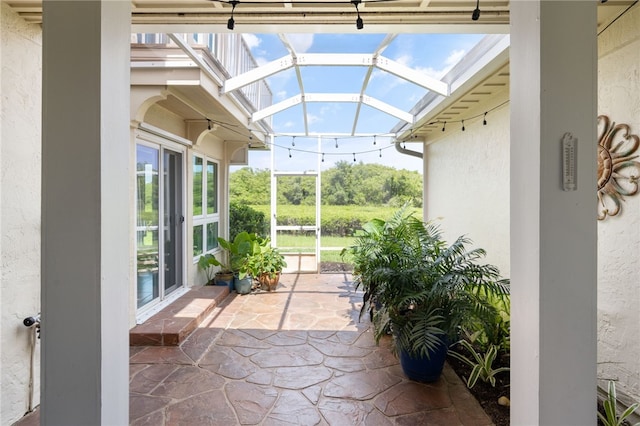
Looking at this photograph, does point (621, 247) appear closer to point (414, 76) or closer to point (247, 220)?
point (414, 76)

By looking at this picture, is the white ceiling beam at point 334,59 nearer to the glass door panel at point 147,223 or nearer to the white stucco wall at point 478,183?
the white stucco wall at point 478,183

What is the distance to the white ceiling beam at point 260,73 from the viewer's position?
123 inches

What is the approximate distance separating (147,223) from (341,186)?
152 inches

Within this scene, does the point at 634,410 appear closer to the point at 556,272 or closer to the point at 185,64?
the point at 556,272

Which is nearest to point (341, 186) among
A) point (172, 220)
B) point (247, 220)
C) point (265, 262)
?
point (247, 220)

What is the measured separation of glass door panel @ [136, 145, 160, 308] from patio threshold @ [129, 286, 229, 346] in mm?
325

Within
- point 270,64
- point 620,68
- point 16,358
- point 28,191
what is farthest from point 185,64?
point 620,68

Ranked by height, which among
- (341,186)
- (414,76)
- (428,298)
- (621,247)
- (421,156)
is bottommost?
(428,298)

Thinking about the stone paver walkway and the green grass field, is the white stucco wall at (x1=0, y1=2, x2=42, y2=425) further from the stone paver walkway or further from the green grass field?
the green grass field

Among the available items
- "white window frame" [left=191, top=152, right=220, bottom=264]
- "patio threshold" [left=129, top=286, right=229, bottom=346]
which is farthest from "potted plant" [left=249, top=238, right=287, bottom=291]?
"white window frame" [left=191, top=152, right=220, bottom=264]

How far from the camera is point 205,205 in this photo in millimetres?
5059

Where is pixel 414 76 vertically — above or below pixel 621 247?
above

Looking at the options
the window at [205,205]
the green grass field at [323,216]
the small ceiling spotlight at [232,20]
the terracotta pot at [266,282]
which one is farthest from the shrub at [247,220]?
the small ceiling spotlight at [232,20]

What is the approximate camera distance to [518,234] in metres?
1.00
